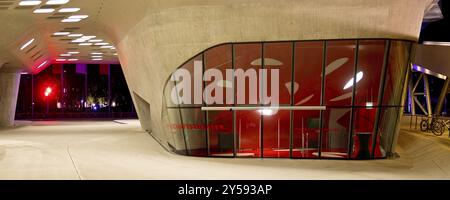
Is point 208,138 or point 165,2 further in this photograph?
point 208,138

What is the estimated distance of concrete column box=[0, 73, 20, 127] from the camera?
40375 mm

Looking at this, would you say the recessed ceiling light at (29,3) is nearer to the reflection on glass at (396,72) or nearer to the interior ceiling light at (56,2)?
the interior ceiling light at (56,2)

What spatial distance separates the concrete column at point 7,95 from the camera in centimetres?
4038

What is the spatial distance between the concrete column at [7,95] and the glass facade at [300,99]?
2167cm

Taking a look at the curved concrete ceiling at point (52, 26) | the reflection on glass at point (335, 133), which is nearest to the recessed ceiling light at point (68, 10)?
the curved concrete ceiling at point (52, 26)

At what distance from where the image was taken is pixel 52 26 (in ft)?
92.7

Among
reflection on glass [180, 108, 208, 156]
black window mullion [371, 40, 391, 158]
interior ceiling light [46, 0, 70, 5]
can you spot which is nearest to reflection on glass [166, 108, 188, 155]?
reflection on glass [180, 108, 208, 156]

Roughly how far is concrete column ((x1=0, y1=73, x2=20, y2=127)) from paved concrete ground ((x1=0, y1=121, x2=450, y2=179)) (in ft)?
56.7

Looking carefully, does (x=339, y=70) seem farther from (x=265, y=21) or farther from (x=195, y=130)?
(x=195, y=130)

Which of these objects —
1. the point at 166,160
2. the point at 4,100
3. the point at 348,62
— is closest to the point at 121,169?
the point at 166,160

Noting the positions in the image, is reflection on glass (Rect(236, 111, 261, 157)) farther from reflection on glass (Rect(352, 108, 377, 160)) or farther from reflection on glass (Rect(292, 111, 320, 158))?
reflection on glass (Rect(352, 108, 377, 160))

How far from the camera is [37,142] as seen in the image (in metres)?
25.3

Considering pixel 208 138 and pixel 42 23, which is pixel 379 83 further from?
pixel 42 23
